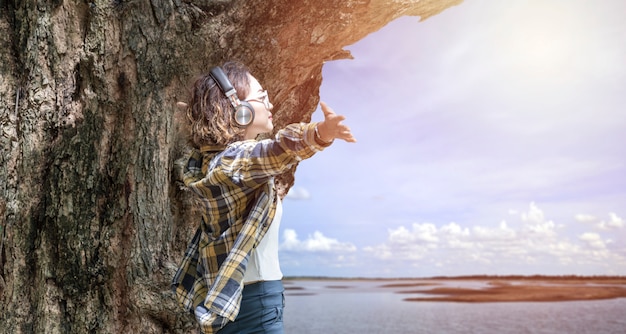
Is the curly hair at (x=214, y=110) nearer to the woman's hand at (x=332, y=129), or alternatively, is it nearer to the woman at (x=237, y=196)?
the woman at (x=237, y=196)

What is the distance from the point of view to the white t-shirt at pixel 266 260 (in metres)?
2.25

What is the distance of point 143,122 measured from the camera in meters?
3.55

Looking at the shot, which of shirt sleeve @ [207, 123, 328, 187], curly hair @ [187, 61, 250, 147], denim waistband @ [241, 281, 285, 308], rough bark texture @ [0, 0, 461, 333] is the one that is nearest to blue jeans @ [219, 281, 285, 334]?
denim waistband @ [241, 281, 285, 308]

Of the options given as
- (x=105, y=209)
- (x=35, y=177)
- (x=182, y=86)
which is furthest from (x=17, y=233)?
(x=182, y=86)

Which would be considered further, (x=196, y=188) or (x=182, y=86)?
(x=182, y=86)

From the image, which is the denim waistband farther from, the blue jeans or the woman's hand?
the woman's hand

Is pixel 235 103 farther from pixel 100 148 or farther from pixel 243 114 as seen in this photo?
pixel 100 148

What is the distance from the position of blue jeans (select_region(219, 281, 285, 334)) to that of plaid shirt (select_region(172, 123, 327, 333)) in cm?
8

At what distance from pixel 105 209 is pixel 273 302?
1754mm

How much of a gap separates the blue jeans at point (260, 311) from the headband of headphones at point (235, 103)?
69 cm

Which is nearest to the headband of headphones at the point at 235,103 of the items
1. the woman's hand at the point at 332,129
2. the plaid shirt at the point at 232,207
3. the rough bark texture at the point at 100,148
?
the plaid shirt at the point at 232,207

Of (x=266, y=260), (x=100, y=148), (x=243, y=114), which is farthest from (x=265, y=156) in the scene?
(x=100, y=148)

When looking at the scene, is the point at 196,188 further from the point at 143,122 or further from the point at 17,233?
the point at 17,233

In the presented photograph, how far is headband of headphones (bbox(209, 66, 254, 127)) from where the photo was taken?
2.37 meters
